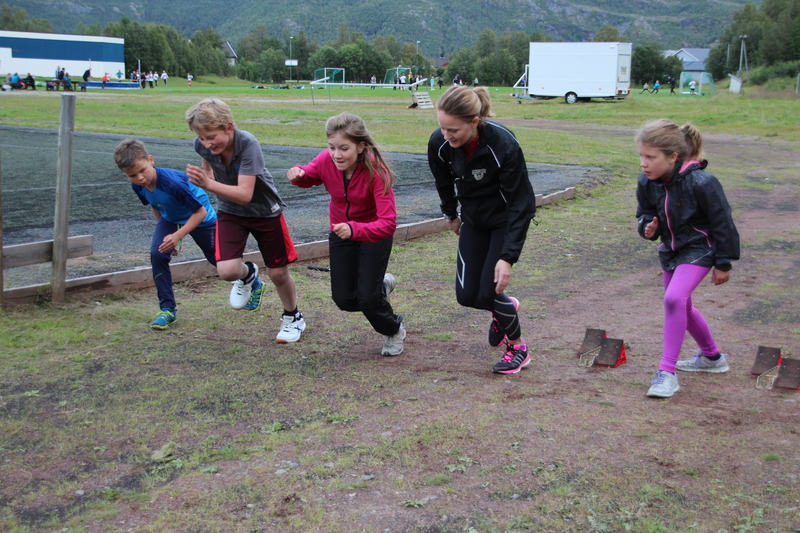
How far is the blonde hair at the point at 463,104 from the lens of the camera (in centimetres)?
419

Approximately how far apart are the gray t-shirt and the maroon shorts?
64 millimetres

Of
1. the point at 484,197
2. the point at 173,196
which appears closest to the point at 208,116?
the point at 173,196

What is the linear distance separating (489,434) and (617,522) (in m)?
0.96

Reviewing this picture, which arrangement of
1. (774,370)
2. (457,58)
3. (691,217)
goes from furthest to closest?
1. (457,58)
2. (774,370)
3. (691,217)

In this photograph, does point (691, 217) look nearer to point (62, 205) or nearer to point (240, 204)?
point (240, 204)

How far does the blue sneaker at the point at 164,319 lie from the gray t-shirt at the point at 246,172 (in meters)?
0.97

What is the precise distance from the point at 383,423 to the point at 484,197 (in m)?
1.58

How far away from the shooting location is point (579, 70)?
49188mm

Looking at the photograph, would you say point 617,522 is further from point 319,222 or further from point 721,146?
point 721,146

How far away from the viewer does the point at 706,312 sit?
645cm

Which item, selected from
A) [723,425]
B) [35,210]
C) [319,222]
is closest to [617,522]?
[723,425]

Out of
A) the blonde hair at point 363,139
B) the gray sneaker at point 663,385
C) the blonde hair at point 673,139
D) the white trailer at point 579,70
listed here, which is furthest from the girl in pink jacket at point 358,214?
the white trailer at point 579,70

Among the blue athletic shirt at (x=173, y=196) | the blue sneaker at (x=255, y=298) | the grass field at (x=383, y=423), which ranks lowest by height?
the grass field at (x=383, y=423)

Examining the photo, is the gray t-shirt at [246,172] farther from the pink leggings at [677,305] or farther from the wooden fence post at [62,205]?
the pink leggings at [677,305]
